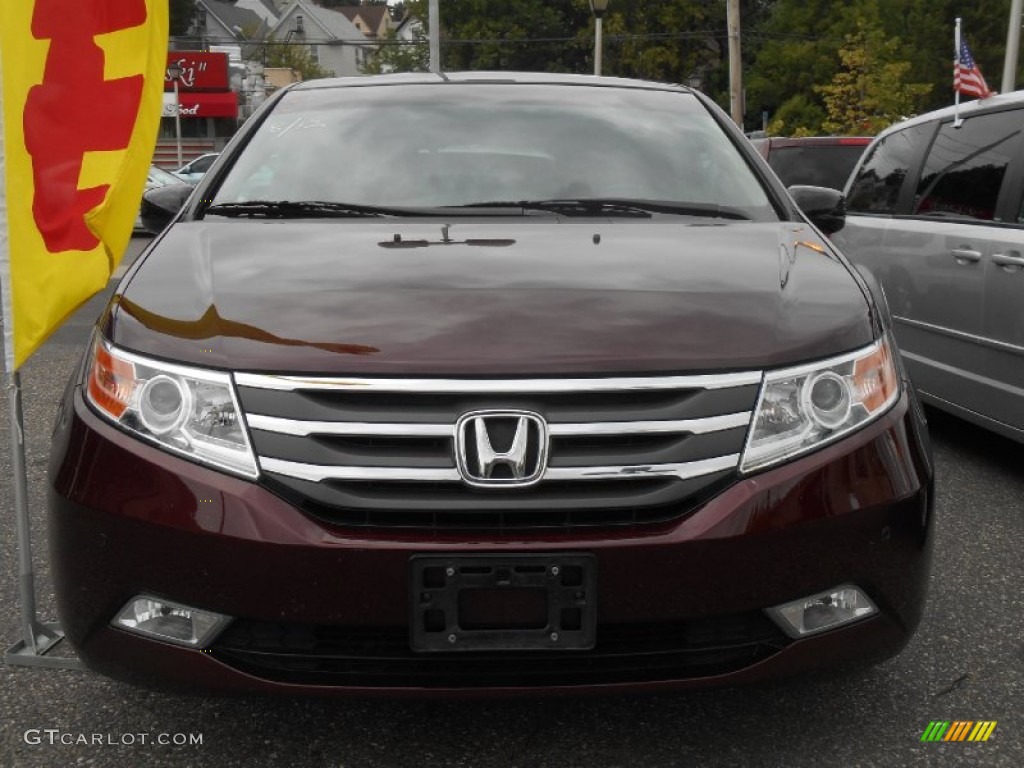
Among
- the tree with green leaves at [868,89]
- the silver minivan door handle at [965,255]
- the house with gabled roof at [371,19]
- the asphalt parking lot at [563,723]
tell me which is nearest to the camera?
the asphalt parking lot at [563,723]

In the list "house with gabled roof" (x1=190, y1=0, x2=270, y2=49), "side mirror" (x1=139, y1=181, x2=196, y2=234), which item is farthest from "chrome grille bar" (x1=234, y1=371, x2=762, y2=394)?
"house with gabled roof" (x1=190, y1=0, x2=270, y2=49)

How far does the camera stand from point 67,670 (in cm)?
278

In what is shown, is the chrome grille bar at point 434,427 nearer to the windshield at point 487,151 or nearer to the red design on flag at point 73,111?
the red design on flag at point 73,111

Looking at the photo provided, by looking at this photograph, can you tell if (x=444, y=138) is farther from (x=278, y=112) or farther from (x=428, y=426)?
(x=428, y=426)

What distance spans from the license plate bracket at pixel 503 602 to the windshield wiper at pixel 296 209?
4.20ft

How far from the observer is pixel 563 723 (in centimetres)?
264

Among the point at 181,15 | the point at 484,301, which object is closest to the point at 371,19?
the point at 181,15

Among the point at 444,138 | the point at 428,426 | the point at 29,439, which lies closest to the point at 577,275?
the point at 428,426

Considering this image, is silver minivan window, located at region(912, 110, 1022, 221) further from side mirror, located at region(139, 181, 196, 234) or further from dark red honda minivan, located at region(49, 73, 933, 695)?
side mirror, located at region(139, 181, 196, 234)

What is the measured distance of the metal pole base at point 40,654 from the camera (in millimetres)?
2658

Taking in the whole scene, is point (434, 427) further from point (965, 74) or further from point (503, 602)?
point (965, 74)

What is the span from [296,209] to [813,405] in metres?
1.53

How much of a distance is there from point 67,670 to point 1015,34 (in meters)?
21.6

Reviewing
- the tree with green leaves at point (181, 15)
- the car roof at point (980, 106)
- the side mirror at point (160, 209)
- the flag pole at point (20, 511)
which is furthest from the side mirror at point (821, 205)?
the tree with green leaves at point (181, 15)
